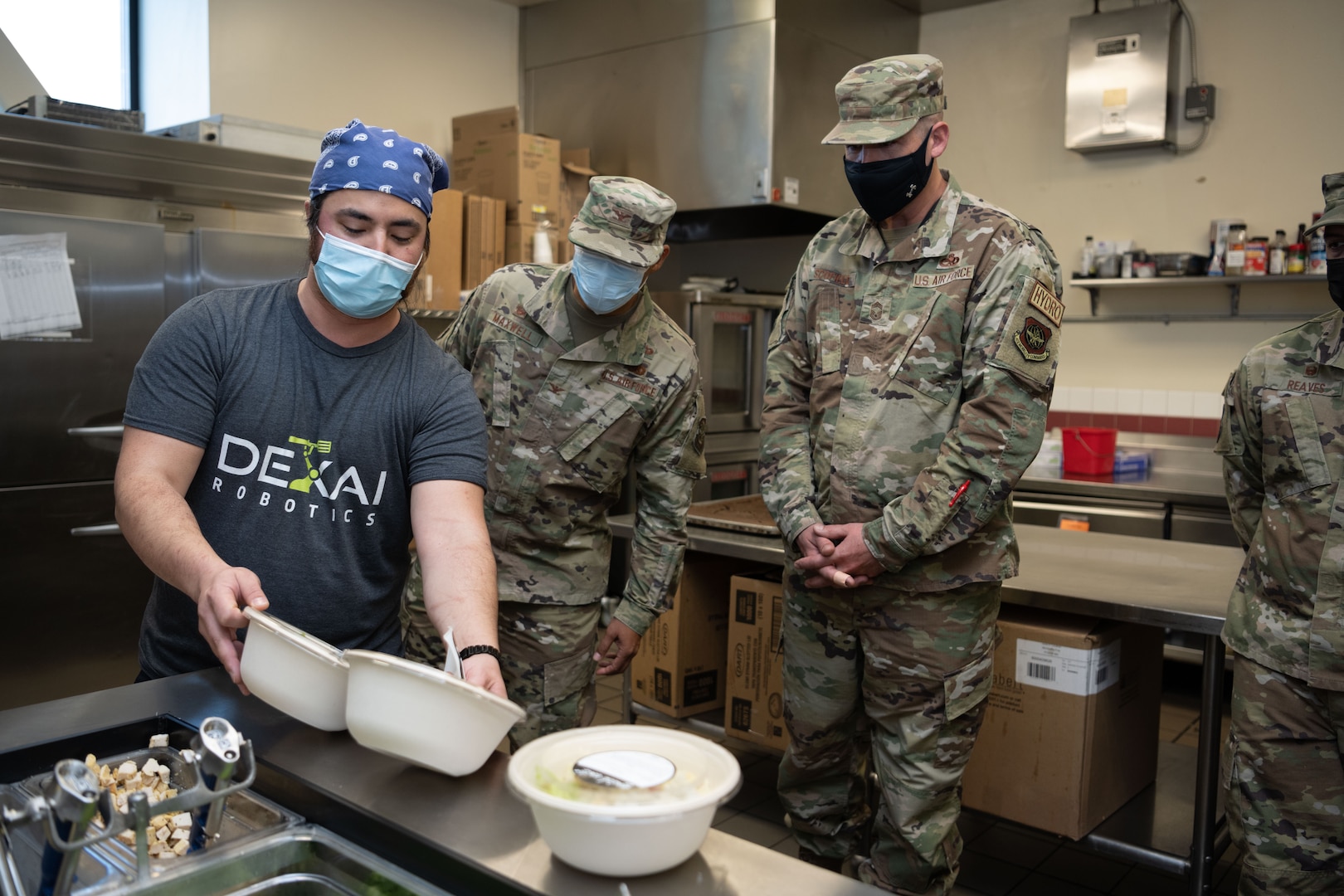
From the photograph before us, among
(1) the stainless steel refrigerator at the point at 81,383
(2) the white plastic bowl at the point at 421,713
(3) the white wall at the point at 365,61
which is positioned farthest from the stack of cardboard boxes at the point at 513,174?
(2) the white plastic bowl at the point at 421,713

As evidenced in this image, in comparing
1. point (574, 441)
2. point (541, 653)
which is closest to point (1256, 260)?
point (574, 441)

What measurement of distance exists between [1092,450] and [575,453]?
123 inches

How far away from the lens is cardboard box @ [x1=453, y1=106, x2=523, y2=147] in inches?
194

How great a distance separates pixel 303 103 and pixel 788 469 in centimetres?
352

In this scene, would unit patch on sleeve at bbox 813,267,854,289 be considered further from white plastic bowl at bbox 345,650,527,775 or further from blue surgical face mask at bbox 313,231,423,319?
white plastic bowl at bbox 345,650,527,775

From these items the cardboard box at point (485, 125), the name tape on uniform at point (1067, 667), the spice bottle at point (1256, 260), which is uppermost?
the cardboard box at point (485, 125)

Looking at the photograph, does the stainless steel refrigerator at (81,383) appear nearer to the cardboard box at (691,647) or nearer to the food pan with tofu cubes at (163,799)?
the cardboard box at (691,647)

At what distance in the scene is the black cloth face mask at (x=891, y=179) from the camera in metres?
2.07

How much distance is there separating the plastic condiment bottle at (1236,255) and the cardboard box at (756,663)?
2.72 metres

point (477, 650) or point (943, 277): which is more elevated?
point (943, 277)

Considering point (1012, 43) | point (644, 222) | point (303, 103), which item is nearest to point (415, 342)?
point (644, 222)

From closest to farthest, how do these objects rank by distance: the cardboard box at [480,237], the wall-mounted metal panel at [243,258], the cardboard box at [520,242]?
the wall-mounted metal panel at [243,258]
the cardboard box at [480,237]
the cardboard box at [520,242]

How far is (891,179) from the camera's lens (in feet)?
6.83

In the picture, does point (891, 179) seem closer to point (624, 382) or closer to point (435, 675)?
point (624, 382)
